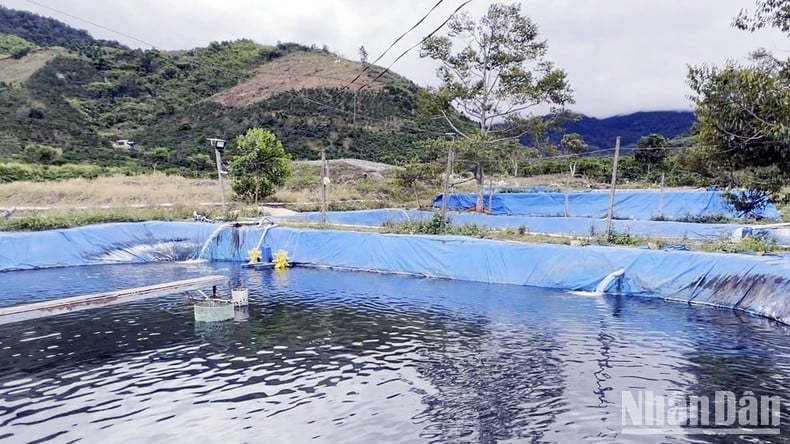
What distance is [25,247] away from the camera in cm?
1345

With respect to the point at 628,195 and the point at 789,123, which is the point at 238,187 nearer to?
the point at 628,195

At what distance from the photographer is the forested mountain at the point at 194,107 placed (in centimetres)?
3862

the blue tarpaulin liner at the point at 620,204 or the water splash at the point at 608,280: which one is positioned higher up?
the blue tarpaulin liner at the point at 620,204

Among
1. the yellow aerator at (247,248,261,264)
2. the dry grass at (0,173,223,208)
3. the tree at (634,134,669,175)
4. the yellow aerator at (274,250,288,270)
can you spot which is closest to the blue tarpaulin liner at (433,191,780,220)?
the tree at (634,134,669,175)

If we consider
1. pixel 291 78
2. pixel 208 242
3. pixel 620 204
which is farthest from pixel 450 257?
pixel 291 78

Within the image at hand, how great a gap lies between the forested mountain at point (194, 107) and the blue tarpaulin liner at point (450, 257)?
2318 centimetres

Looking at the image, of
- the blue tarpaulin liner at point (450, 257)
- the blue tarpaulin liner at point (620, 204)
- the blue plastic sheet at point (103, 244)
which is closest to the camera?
the blue tarpaulin liner at point (450, 257)

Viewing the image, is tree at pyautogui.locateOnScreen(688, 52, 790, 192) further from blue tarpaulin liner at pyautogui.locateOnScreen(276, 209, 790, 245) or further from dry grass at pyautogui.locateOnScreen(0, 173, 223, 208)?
dry grass at pyautogui.locateOnScreen(0, 173, 223, 208)

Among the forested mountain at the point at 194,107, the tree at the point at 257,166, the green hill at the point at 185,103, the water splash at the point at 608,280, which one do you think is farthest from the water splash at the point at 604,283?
the green hill at the point at 185,103

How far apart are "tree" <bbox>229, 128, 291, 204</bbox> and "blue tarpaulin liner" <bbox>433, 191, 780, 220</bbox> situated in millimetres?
7915

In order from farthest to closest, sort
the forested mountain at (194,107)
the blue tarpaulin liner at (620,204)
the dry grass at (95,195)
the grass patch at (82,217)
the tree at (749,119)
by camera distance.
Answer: the forested mountain at (194,107) < the dry grass at (95,195) < the blue tarpaulin liner at (620,204) < the grass patch at (82,217) < the tree at (749,119)

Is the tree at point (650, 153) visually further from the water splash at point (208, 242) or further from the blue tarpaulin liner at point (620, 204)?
the water splash at point (208, 242)

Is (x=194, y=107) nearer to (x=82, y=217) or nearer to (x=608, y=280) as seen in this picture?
(x=82, y=217)

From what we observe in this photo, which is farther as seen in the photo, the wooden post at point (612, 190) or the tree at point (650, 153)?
the tree at point (650, 153)
